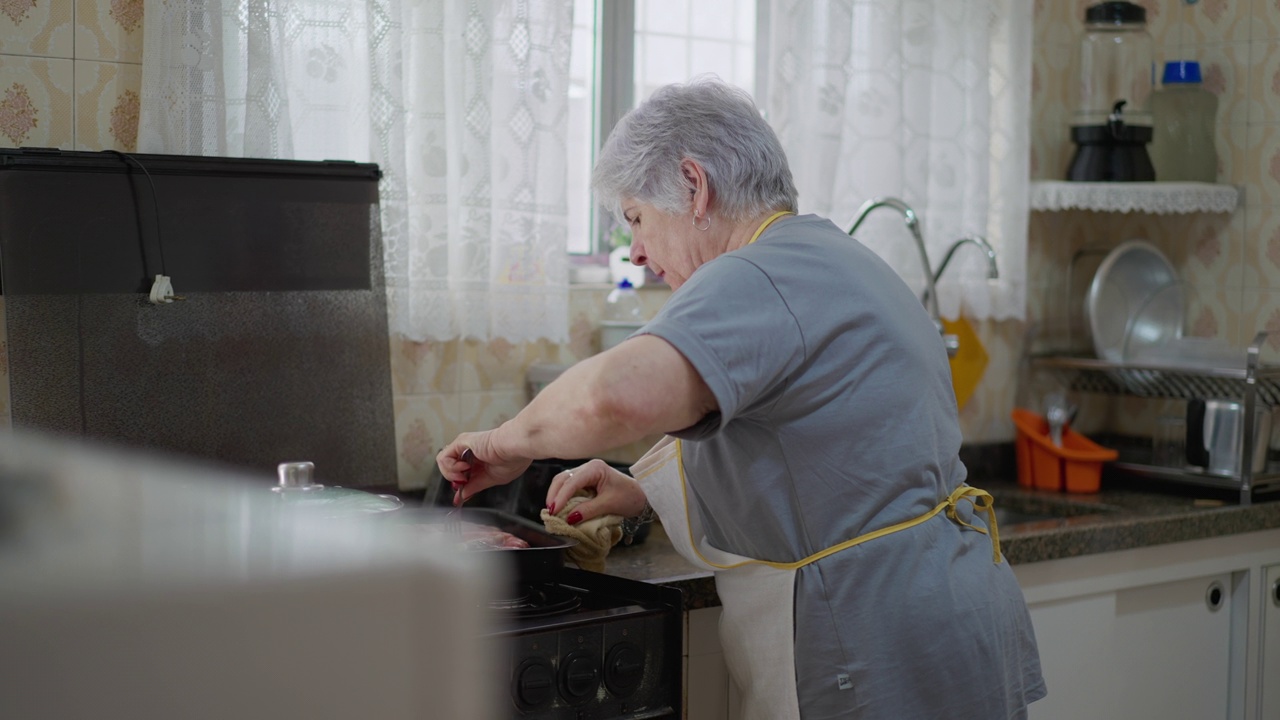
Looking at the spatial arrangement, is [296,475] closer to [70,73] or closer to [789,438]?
[789,438]

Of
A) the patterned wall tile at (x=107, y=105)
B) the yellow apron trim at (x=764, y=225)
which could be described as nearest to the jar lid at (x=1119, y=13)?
the yellow apron trim at (x=764, y=225)

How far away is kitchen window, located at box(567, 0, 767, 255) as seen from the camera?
2.23m

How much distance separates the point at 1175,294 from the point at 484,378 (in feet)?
5.25

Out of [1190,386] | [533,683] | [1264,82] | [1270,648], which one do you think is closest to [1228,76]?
[1264,82]

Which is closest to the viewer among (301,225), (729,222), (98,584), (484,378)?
(98,584)

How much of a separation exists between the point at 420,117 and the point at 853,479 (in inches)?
37.5

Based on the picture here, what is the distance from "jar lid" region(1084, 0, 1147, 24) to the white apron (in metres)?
1.54

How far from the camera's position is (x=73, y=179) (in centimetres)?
156

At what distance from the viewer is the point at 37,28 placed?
5.31ft

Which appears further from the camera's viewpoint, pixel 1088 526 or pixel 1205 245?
pixel 1205 245

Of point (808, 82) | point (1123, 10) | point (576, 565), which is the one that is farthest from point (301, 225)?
point (1123, 10)

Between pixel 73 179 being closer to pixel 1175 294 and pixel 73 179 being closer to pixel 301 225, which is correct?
pixel 301 225

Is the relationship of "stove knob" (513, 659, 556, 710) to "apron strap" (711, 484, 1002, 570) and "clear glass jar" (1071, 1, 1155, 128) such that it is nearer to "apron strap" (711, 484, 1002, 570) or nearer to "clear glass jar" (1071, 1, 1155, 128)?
"apron strap" (711, 484, 1002, 570)

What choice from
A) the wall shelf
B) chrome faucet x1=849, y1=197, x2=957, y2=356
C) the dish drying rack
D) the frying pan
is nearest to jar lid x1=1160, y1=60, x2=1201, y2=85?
the wall shelf
